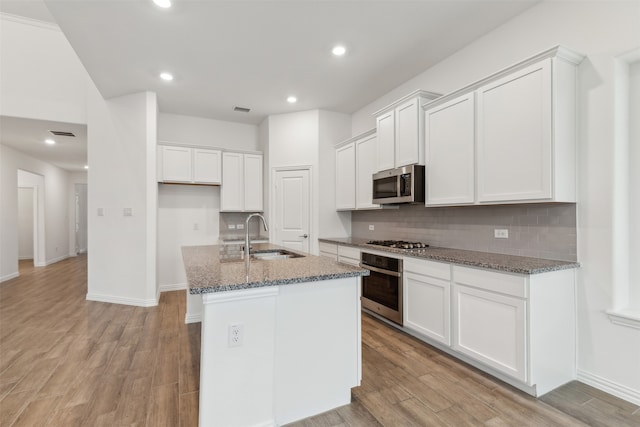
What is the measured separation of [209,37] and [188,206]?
2940mm

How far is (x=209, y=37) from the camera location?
2.89 metres

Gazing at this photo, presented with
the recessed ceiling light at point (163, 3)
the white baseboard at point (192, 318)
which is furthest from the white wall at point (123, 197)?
the recessed ceiling light at point (163, 3)

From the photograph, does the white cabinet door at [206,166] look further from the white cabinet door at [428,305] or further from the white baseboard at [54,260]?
the white baseboard at [54,260]

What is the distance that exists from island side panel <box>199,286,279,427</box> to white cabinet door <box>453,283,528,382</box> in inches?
61.9

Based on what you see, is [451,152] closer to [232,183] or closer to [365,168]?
[365,168]

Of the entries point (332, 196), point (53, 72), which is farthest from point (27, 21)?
point (332, 196)

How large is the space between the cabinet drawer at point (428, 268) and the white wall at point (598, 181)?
88 centimetres

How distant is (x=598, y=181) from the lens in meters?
2.10

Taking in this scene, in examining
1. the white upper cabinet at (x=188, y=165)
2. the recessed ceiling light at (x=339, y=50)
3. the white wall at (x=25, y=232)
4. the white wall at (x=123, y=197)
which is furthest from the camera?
the white wall at (x=25, y=232)

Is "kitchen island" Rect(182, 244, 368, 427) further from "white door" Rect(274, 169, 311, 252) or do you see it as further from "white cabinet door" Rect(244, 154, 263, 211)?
"white cabinet door" Rect(244, 154, 263, 211)

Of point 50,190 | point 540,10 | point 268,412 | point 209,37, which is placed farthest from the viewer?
point 50,190

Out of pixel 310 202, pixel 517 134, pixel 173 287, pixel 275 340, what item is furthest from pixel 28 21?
pixel 517 134

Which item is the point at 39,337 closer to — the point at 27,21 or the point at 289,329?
the point at 289,329

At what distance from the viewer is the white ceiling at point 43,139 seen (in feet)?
14.8
